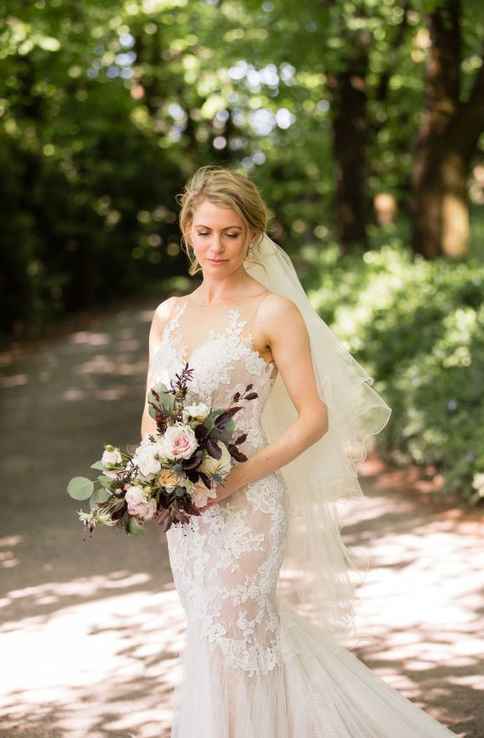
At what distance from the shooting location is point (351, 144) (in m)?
17.4

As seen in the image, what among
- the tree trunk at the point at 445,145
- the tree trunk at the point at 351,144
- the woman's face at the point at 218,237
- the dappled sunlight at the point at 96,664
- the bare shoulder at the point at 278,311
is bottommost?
the dappled sunlight at the point at 96,664

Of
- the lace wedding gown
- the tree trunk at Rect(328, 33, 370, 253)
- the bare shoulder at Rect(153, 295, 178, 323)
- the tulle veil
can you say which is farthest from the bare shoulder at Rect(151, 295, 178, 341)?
the tree trunk at Rect(328, 33, 370, 253)

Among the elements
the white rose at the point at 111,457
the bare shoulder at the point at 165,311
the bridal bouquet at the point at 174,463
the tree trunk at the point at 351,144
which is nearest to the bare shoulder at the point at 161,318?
the bare shoulder at the point at 165,311

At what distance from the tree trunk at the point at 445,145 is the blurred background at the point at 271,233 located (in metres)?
0.03

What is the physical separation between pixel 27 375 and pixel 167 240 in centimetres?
1490

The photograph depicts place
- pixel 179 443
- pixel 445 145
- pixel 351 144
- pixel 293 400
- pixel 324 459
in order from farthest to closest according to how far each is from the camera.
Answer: pixel 351 144
pixel 445 145
pixel 324 459
pixel 293 400
pixel 179 443

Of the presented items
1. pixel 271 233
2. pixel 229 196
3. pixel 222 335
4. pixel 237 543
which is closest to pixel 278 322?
pixel 222 335

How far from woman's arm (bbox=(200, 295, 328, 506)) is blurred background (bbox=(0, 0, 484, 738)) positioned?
813 mm

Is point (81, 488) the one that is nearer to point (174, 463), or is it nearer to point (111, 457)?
point (111, 457)

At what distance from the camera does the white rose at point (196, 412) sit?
3.53 meters

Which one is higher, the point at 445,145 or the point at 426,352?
the point at 445,145

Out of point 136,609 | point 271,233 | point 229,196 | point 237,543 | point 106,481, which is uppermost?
point 271,233

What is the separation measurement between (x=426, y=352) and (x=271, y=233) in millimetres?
2654

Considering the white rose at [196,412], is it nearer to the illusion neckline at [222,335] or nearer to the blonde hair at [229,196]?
the illusion neckline at [222,335]
